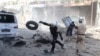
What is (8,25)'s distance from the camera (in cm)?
1409

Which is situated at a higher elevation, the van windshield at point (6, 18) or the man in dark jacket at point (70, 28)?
the van windshield at point (6, 18)

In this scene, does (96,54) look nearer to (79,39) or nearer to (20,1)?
(79,39)

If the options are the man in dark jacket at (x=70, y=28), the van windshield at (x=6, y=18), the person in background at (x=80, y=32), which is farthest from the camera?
the man in dark jacket at (x=70, y=28)

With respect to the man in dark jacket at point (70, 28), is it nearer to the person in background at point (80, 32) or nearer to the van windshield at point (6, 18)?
the van windshield at point (6, 18)

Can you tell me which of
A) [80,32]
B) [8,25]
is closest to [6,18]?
[8,25]

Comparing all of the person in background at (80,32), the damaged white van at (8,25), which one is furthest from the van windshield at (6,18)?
the person in background at (80,32)

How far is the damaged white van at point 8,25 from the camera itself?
1404 cm

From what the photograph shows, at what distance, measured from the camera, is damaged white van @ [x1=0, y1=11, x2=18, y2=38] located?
1404cm

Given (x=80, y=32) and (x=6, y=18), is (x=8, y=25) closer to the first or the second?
(x=6, y=18)

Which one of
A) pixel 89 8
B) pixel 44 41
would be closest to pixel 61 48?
pixel 44 41

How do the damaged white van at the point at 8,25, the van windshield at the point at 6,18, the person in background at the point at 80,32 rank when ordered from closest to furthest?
the person in background at the point at 80,32 → the damaged white van at the point at 8,25 → the van windshield at the point at 6,18

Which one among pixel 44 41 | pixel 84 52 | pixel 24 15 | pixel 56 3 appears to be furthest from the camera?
pixel 24 15

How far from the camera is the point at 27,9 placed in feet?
115

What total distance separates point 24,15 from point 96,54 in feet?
76.4
